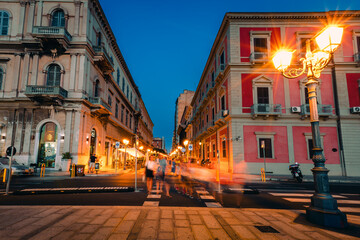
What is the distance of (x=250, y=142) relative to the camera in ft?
59.8

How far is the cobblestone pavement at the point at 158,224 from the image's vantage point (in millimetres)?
3705

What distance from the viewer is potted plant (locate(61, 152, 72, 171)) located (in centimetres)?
1755

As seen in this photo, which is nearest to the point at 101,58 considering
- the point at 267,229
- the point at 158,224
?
the point at 158,224

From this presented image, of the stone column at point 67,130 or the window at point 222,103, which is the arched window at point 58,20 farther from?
the window at point 222,103

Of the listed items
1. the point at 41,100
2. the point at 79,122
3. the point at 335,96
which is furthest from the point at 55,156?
the point at 335,96

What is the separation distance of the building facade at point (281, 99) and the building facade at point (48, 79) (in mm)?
14381

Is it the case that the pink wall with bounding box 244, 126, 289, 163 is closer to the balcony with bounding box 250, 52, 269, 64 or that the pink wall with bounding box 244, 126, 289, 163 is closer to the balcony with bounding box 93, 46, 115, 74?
the balcony with bounding box 250, 52, 269, 64

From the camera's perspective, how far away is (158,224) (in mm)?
4273

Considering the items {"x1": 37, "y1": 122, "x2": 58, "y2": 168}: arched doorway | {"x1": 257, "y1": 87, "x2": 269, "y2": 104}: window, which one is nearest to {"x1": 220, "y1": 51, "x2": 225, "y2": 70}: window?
{"x1": 257, "y1": 87, "x2": 269, "y2": 104}: window

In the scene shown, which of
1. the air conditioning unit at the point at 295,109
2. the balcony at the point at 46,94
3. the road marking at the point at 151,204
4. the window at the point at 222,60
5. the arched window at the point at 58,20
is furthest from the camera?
the window at the point at 222,60

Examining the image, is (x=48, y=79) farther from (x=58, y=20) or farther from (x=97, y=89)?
(x=58, y=20)

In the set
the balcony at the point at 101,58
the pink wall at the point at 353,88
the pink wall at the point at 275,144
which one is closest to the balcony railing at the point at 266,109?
the pink wall at the point at 275,144

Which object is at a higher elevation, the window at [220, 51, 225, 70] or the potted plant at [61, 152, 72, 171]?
the window at [220, 51, 225, 70]

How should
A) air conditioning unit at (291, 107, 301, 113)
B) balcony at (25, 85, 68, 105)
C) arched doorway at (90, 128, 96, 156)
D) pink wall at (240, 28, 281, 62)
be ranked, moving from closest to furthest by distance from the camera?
balcony at (25, 85, 68, 105) < air conditioning unit at (291, 107, 301, 113) < pink wall at (240, 28, 281, 62) < arched doorway at (90, 128, 96, 156)
